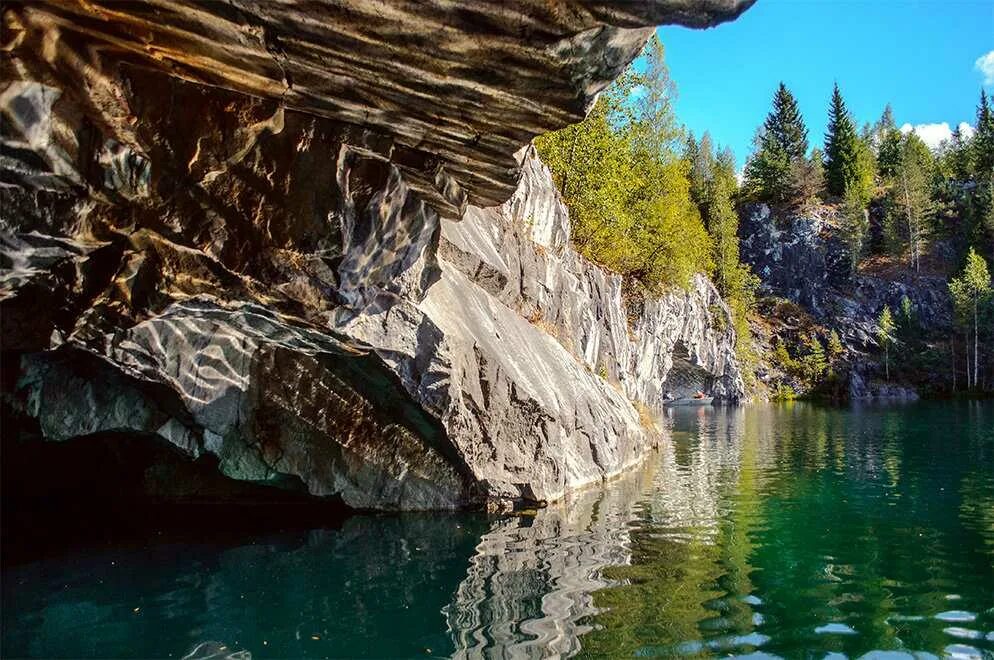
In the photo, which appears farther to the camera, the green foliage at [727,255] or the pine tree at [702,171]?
the pine tree at [702,171]

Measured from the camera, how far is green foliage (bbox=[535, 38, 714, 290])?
31625 mm

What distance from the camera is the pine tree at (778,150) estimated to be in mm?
94250

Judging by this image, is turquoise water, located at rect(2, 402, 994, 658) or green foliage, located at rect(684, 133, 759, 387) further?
green foliage, located at rect(684, 133, 759, 387)

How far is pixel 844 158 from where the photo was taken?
95.1 metres

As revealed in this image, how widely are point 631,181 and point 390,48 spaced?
30.4 meters

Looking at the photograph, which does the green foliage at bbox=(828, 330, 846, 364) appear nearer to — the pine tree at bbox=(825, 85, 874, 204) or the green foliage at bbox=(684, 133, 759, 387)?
the green foliage at bbox=(684, 133, 759, 387)

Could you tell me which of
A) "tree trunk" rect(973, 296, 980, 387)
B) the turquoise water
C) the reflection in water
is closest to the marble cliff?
the turquoise water

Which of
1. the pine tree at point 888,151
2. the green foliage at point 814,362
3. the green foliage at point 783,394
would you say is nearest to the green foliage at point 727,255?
the green foliage at point 783,394

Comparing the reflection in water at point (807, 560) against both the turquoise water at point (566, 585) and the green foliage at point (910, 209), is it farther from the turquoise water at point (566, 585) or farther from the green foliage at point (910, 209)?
the green foliage at point (910, 209)

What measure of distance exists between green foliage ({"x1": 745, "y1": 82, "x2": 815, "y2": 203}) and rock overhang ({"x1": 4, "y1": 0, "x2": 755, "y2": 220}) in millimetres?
96215

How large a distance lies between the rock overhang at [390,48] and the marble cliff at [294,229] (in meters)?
0.03

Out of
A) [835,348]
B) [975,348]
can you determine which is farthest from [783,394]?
[975,348]

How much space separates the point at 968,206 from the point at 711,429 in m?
71.1

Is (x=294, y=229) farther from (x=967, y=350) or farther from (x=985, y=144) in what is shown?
(x=985, y=144)
